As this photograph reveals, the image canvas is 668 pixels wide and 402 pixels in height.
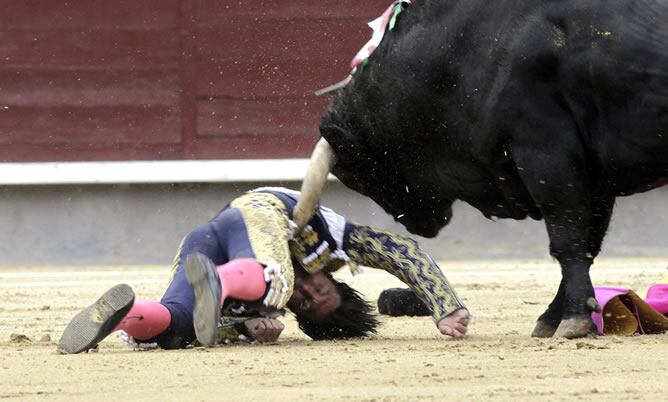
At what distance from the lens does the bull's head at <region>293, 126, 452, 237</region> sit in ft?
16.7

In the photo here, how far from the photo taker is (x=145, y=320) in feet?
14.5

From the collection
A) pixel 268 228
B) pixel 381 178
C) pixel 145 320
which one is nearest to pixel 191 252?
pixel 268 228

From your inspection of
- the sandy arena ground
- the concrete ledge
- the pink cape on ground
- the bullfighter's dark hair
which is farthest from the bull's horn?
the concrete ledge

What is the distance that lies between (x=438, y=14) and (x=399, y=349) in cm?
107

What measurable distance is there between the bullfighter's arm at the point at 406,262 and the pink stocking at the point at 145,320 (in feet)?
2.34

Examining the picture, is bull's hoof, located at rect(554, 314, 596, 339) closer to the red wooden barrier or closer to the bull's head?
the bull's head

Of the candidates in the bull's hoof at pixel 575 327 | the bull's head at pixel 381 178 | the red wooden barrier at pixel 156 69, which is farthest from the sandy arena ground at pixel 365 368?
the red wooden barrier at pixel 156 69

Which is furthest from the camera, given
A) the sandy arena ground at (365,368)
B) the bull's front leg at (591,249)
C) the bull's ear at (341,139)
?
the bull's ear at (341,139)

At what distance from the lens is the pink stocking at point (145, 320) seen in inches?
172

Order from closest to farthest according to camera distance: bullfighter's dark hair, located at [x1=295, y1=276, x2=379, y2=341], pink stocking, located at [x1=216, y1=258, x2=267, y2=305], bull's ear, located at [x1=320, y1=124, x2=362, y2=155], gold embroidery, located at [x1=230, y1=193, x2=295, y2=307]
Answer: pink stocking, located at [x1=216, y1=258, x2=267, y2=305]
gold embroidery, located at [x1=230, y1=193, x2=295, y2=307]
bullfighter's dark hair, located at [x1=295, y1=276, x2=379, y2=341]
bull's ear, located at [x1=320, y1=124, x2=362, y2=155]

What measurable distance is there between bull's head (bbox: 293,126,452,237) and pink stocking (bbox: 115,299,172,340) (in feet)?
2.41

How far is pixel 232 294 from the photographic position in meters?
4.52

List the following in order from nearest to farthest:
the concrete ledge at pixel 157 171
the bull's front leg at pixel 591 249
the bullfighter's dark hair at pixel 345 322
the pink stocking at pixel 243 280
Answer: the pink stocking at pixel 243 280
the bull's front leg at pixel 591 249
the bullfighter's dark hair at pixel 345 322
the concrete ledge at pixel 157 171

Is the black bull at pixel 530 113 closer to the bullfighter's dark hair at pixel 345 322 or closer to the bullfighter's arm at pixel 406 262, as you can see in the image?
the bullfighter's arm at pixel 406 262
